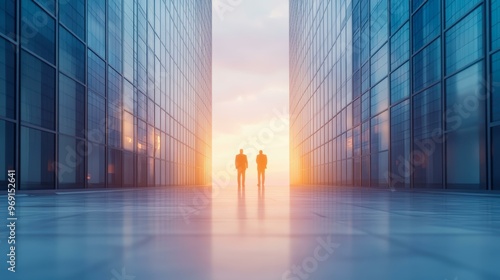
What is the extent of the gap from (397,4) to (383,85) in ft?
12.2

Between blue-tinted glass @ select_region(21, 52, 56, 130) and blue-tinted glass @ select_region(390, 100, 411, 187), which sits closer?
blue-tinted glass @ select_region(21, 52, 56, 130)

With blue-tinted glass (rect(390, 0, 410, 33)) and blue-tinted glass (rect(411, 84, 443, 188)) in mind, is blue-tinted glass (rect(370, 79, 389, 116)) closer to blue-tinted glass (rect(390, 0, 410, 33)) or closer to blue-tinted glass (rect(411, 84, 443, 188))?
blue-tinted glass (rect(390, 0, 410, 33))

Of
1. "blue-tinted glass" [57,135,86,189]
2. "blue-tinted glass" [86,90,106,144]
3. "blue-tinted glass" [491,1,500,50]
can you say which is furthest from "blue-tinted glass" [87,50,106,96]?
"blue-tinted glass" [491,1,500,50]

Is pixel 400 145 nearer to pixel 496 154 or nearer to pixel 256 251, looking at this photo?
pixel 496 154

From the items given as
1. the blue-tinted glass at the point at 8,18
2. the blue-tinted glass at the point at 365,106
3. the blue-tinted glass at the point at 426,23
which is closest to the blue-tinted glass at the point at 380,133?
the blue-tinted glass at the point at 365,106

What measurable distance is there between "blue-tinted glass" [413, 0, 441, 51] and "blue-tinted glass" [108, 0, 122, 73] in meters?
13.9

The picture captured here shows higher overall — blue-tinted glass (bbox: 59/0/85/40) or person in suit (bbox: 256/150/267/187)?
blue-tinted glass (bbox: 59/0/85/40)

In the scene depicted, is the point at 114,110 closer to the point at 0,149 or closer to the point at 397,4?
the point at 0,149

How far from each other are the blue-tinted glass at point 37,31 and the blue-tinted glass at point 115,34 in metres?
5.83

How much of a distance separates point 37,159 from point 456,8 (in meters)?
14.2

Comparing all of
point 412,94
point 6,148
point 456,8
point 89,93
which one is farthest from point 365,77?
point 6,148

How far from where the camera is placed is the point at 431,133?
1494 cm

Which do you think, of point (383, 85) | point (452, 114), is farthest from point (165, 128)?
point (452, 114)

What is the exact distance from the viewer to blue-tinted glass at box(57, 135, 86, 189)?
1574 cm
